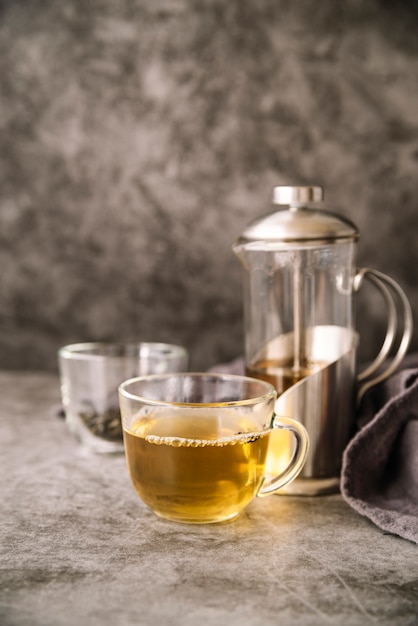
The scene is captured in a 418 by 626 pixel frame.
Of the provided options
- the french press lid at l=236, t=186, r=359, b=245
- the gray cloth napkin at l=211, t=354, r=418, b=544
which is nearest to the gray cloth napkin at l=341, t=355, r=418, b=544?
the gray cloth napkin at l=211, t=354, r=418, b=544

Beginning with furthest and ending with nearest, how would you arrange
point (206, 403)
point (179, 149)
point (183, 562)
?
point (179, 149)
point (206, 403)
point (183, 562)

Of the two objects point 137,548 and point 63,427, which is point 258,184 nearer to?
point 63,427

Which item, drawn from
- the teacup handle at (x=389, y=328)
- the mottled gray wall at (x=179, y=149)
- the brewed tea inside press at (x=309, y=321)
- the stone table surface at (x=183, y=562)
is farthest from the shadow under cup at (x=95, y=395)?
the mottled gray wall at (x=179, y=149)

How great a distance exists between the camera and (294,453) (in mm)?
655

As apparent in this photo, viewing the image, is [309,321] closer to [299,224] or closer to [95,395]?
[299,224]

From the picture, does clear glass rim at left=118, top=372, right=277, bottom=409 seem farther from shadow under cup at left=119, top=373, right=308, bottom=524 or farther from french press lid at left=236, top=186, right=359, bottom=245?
french press lid at left=236, top=186, right=359, bottom=245

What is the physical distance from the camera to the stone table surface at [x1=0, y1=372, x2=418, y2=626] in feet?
1.61

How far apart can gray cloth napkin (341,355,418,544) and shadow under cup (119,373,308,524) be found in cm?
7

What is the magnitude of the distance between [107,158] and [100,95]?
10 centimetres

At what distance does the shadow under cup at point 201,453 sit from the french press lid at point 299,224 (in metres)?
0.15

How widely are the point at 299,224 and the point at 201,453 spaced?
0.78ft

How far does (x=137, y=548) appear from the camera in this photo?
59 centimetres

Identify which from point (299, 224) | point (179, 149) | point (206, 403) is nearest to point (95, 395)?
point (206, 403)

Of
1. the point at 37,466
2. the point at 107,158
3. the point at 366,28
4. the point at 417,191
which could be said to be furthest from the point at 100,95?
the point at 37,466
